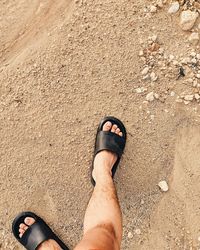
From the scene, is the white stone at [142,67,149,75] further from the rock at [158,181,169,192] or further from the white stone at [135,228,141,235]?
the white stone at [135,228,141,235]

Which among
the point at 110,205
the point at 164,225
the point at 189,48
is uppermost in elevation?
the point at 189,48

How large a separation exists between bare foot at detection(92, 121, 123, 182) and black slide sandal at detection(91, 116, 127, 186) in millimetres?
21

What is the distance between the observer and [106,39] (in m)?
3.18

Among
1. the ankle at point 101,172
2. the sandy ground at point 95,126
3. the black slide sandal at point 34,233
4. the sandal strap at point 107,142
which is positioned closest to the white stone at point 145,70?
the sandy ground at point 95,126

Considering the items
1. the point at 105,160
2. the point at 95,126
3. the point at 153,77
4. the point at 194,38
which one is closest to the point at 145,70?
the point at 153,77

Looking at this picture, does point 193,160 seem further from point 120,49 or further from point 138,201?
→ point 120,49

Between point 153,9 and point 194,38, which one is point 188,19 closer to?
point 194,38

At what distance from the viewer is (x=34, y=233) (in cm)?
322

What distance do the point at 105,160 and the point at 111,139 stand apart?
15 cm

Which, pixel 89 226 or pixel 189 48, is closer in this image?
pixel 89 226

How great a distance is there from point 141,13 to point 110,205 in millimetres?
1251

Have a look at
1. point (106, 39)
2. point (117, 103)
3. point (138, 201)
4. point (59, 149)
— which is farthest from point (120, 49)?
point (138, 201)

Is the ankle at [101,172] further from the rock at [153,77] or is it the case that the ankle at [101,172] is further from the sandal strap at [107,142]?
the rock at [153,77]

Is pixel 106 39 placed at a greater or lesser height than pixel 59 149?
greater
